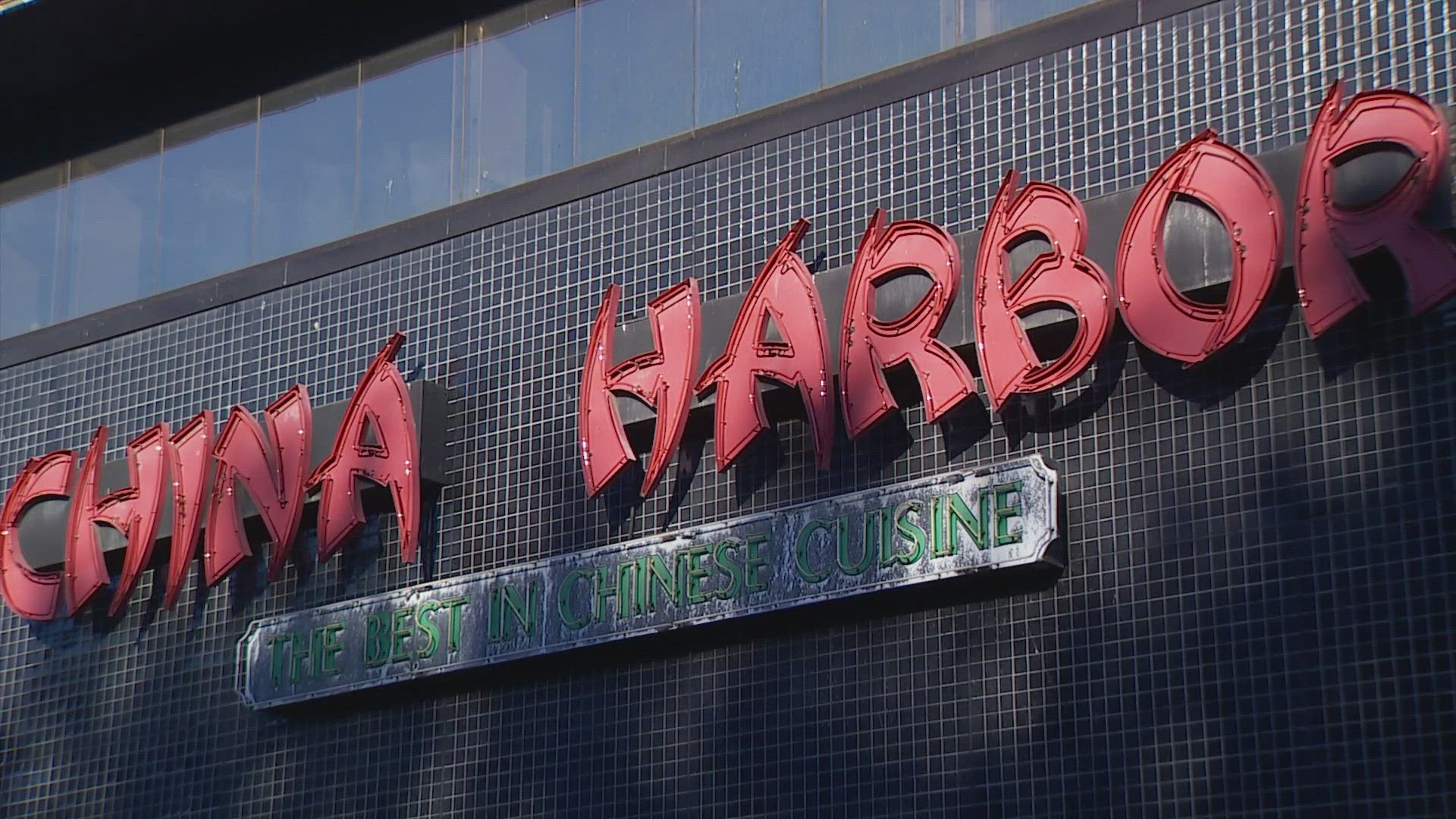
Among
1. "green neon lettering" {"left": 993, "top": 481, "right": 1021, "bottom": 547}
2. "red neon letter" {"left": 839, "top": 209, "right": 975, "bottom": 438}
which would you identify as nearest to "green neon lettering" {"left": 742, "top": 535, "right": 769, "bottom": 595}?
"red neon letter" {"left": 839, "top": 209, "right": 975, "bottom": 438}

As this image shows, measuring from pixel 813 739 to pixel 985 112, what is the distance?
14.7ft

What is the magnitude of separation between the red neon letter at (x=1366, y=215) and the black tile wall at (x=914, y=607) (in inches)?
13.0

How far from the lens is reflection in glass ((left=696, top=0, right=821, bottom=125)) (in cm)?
1730

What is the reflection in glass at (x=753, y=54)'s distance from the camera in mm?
17297

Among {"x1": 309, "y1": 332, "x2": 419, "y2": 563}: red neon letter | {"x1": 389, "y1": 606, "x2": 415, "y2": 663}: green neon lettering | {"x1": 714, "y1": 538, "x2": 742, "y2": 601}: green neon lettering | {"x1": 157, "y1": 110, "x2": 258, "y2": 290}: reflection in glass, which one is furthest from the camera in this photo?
{"x1": 157, "y1": 110, "x2": 258, "y2": 290}: reflection in glass

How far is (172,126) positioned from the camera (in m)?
21.0

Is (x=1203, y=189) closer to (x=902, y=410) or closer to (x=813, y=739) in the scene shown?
(x=902, y=410)

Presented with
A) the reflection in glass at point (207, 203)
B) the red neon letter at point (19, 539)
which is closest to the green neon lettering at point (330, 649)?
the red neon letter at point (19, 539)

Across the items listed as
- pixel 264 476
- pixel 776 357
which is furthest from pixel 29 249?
pixel 776 357

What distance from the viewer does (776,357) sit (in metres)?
15.9

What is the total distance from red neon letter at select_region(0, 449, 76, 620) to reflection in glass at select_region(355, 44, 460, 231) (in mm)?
3356

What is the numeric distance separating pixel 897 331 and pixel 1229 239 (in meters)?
2.37

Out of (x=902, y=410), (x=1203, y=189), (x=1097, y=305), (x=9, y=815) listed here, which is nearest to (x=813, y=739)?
(x=902, y=410)

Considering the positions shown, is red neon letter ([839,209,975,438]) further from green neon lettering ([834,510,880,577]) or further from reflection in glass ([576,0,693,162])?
reflection in glass ([576,0,693,162])
